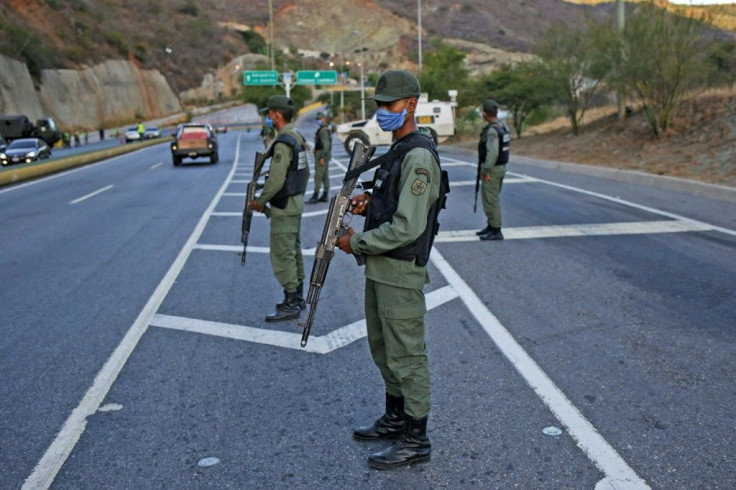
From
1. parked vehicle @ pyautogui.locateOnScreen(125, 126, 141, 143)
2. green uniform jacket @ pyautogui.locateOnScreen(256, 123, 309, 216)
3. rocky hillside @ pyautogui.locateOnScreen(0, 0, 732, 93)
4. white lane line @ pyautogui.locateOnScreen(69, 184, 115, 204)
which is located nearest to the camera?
green uniform jacket @ pyautogui.locateOnScreen(256, 123, 309, 216)

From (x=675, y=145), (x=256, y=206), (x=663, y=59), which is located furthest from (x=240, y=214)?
(x=663, y=59)

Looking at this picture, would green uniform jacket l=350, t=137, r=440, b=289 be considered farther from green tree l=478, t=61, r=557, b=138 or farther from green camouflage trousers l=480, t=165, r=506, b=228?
green tree l=478, t=61, r=557, b=138

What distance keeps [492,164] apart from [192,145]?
18.9 metres

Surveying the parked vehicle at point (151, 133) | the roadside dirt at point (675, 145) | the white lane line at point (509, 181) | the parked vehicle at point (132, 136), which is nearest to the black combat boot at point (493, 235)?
the roadside dirt at point (675, 145)

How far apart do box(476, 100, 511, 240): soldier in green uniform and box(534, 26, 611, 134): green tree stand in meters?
14.8

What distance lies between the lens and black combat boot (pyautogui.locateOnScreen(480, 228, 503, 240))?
918cm

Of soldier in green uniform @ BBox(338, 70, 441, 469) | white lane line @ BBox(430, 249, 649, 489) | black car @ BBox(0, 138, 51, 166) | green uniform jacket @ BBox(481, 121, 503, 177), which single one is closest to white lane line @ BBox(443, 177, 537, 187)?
green uniform jacket @ BBox(481, 121, 503, 177)

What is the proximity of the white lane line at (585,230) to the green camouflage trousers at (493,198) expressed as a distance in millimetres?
315

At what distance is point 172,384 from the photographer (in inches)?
183

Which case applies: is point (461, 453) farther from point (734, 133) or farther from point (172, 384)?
point (734, 133)

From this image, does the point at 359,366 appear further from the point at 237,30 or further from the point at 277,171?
the point at 237,30

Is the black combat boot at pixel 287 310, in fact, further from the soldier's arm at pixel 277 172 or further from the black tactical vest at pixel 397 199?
the black tactical vest at pixel 397 199

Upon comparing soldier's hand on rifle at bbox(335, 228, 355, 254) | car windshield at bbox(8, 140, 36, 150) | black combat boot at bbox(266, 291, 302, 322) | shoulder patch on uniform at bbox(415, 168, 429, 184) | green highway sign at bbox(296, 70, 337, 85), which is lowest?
black combat boot at bbox(266, 291, 302, 322)

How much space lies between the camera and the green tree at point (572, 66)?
23297 millimetres
